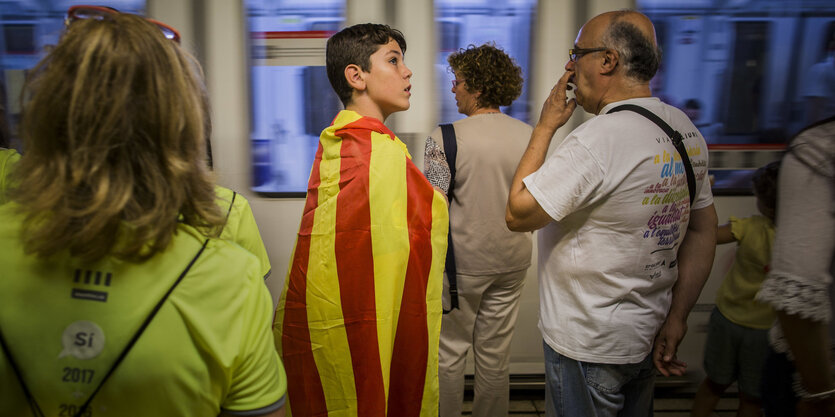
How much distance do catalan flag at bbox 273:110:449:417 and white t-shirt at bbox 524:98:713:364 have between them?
1.37ft

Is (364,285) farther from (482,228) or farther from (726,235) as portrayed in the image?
(726,235)

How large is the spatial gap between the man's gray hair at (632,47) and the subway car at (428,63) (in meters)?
1.18

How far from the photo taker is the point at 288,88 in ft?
7.93

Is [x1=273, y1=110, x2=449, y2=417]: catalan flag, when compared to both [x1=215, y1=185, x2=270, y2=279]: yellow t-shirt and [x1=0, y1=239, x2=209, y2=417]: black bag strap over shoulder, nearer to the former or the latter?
[x1=215, y1=185, x2=270, y2=279]: yellow t-shirt

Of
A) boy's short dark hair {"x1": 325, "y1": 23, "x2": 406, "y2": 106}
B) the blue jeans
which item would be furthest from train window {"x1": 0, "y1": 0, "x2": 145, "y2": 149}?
the blue jeans

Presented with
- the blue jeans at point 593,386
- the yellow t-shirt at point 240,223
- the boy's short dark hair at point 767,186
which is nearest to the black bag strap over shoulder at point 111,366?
the yellow t-shirt at point 240,223

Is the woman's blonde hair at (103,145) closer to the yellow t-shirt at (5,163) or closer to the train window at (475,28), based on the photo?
the yellow t-shirt at (5,163)

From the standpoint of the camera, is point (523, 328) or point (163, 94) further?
point (523, 328)

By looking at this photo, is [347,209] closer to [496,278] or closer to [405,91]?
[405,91]

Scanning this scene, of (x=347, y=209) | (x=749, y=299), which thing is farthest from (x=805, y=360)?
(x=749, y=299)

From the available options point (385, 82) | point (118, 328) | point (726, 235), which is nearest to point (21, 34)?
point (385, 82)

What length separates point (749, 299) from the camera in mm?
2184

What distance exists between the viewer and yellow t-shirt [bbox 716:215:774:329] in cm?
214

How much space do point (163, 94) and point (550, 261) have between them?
1.06m
